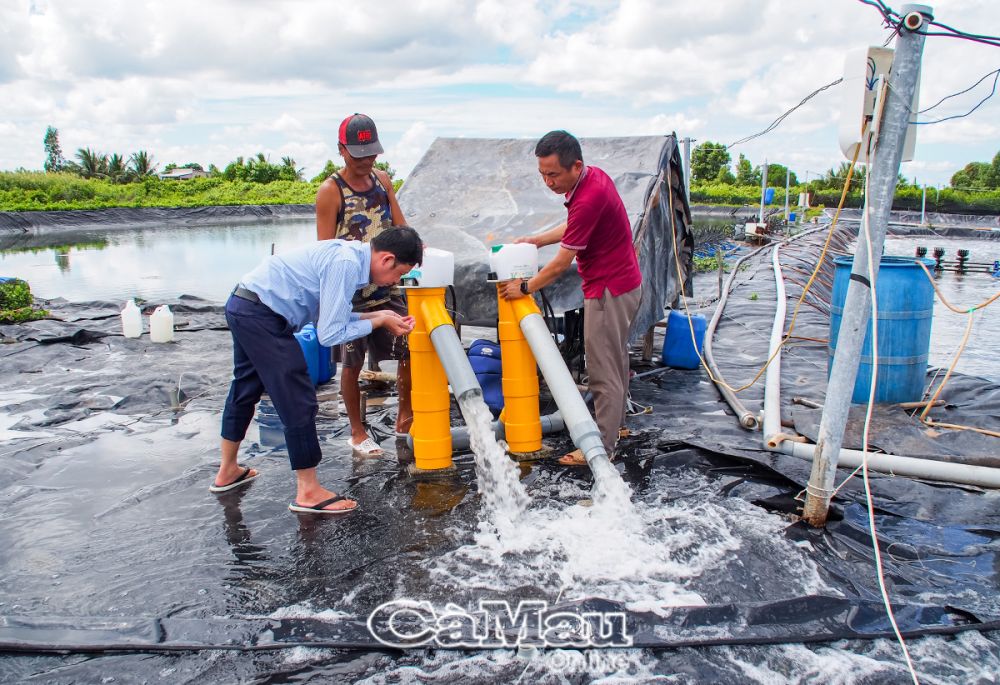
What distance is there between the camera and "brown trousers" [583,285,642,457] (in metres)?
4.18

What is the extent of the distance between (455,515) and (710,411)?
2604mm

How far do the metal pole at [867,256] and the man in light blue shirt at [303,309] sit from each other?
2.19 metres

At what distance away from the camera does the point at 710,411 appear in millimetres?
5449

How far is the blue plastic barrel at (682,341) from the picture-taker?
6641 mm

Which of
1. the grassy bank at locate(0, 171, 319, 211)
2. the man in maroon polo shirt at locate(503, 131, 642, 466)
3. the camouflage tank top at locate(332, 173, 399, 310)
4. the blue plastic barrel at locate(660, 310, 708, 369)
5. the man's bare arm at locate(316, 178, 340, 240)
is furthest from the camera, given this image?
the grassy bank at locate(0, 171, 319, 211)

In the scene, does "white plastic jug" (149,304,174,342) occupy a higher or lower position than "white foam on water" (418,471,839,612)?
higher

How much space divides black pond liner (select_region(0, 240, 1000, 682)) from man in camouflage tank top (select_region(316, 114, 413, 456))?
0.39m

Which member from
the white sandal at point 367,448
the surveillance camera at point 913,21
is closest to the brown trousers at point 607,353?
the white sandal at point 367,448

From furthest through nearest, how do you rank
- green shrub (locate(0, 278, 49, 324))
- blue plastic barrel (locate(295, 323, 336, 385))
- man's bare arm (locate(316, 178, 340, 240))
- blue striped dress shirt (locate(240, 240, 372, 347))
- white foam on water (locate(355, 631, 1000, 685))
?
green shrub (locate(0, 278, 49, 324))
blue plastic barrel (locate(295, 323, 336, 385))
man's bare arm (locate(316, 178, 340, 240))
blue striped dress shirt (locate(240, 240, 372, 347))
white foam on water (locate(355, 631, 1000, 685))

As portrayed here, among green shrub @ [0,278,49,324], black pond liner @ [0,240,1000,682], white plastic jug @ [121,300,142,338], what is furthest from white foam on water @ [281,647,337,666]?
green shrub @ [0,278,49,324]

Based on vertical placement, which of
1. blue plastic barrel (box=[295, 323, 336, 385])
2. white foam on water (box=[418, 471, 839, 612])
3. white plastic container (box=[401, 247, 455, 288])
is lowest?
white foam on water (box=[418, 471, 839, 612])

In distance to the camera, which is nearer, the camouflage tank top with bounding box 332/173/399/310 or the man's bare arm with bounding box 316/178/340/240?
the man's bare arm with bounding box 316/178/340/240

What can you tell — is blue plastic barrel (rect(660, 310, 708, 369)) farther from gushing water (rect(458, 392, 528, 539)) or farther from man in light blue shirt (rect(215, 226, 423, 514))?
man in light blue shirt (rect(215, 226, 423, 514))

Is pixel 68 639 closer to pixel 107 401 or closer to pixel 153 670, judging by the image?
pixel 153 670
